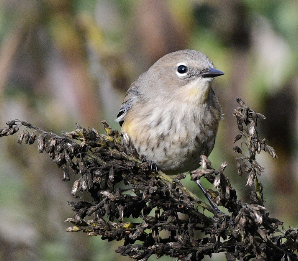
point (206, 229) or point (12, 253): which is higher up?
point (12, 253)

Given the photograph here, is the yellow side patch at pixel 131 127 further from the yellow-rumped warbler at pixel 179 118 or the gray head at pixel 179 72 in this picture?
the gray head at pixel 179 72

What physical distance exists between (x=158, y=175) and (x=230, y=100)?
2322 millimetres

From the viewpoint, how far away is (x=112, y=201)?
277cm

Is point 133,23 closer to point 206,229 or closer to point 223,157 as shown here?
point 223,157

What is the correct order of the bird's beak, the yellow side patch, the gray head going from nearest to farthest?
the bird's beak → the gray head → the yellow side patch

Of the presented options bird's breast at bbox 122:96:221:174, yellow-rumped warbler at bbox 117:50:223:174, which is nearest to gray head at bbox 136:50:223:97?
yellow-rumped warbler at bbox 117:50:223:174

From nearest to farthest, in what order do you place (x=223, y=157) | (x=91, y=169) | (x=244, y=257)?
(x=244, y=257) → (x=91, y=169) → (x=223, y=157)

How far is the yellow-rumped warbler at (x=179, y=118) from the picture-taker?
13.6 feet

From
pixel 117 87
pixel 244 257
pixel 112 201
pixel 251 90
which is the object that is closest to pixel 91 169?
pixel 112 201

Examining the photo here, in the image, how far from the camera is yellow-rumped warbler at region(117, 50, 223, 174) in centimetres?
413

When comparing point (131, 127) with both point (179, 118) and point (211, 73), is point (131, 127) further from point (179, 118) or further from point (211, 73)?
point (211, 73)

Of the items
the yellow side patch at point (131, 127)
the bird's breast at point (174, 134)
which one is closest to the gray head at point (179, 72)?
the bird's breast at point (174, 134)

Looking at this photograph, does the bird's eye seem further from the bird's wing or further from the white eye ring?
the bird's wing

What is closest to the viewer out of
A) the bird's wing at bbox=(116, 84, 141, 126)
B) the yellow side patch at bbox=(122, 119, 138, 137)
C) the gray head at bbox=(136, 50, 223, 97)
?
the gray head at bbox=(136, 50, 223, 97)
